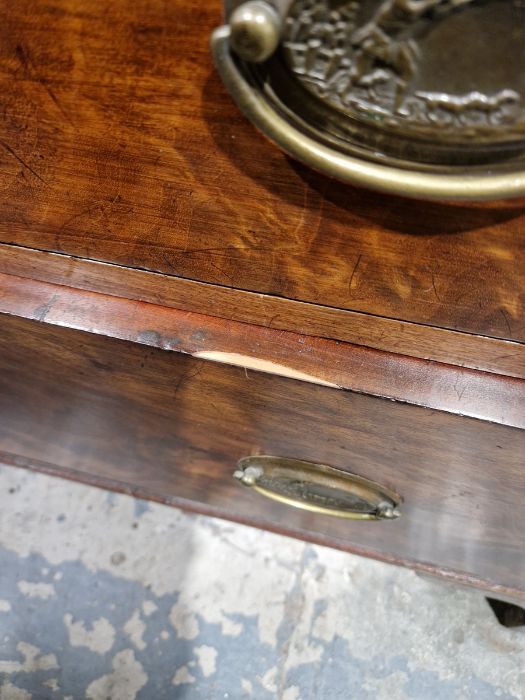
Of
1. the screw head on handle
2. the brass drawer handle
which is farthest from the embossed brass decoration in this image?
the brass drawer handle

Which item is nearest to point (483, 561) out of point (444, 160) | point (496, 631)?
point (496, 631)

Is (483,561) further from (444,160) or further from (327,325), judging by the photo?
(444,160)

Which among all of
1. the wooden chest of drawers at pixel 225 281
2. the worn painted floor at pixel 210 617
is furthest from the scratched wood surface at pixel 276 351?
the worn painted floor at pixel 210 617

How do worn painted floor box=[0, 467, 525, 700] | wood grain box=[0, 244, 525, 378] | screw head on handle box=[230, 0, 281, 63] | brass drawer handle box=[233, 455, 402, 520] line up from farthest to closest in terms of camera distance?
worn painted floor box=[0, 467, 525, 700] → brass drawer handle box=[233, 455, 402, 520] → wood grain box=[0, 244, 525, 378] → screw head on handle box=[230, 0, 281, 63]

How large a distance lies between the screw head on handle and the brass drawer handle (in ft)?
1.30

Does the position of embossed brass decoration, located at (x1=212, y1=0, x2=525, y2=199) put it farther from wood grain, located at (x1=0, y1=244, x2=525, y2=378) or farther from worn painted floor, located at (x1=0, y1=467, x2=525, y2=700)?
worn painted floor, located at (x1=0, y1=467, x2=525, y2=700)

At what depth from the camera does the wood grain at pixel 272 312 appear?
392mm

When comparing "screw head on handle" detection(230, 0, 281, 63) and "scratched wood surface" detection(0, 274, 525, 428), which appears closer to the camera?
"screw head on handle" detection(230, 0, 281, 63)

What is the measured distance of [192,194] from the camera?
36cm

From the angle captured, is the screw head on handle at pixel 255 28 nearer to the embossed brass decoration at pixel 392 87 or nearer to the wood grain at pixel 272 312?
the embossed brass decoration at pixel 392 87

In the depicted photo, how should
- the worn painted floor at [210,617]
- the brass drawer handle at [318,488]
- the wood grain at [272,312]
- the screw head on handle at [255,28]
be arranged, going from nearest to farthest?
the screw head on handle at [255,28]
the wood grain at [272,312]
the brass drawer handle at [318,488]
the worn painted floor at [210,617]

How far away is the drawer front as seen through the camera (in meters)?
0.43

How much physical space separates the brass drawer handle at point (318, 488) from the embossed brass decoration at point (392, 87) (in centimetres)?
34

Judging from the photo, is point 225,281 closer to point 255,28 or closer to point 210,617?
point 255,28
